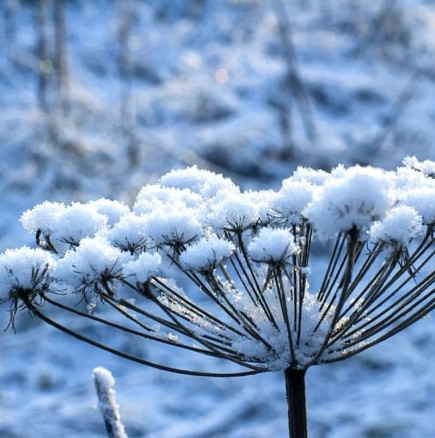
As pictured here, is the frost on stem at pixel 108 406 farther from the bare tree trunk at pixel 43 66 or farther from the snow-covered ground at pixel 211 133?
the bare tree trunk at pixel 43 66

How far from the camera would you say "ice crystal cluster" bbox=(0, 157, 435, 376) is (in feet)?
4.43

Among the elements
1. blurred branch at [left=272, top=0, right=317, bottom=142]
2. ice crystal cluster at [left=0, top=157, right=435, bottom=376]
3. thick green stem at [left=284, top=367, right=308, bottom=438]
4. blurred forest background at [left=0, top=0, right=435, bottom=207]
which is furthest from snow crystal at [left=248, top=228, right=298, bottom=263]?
blurred branch at [left=272, top=0, right=317, bottom=142]

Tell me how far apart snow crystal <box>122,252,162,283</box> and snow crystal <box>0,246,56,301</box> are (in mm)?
199

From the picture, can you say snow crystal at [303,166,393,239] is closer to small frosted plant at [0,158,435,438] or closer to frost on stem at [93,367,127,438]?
small frosted plant at [0,158,435,438]

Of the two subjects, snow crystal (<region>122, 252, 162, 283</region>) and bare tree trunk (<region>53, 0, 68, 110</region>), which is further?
bare tree trunk (<region>53, 0, 68, 110</region>)

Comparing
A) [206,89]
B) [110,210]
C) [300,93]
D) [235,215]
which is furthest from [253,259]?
[206,89]

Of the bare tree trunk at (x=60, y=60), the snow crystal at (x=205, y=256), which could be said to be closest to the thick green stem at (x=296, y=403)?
the snow crystal at (x=205, y=256)

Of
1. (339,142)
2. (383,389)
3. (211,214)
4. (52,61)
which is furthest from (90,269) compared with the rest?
(52,61)

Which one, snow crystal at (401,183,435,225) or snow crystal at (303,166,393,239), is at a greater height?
snow crystal at (401,183,435,225)

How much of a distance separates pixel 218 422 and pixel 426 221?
5573 mm

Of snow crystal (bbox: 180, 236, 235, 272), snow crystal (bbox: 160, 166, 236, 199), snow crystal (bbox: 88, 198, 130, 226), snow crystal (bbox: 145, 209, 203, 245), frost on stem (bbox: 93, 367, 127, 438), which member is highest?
snow crystal (bbox: 160, 166, 236, 199)

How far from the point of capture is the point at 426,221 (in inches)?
62.9

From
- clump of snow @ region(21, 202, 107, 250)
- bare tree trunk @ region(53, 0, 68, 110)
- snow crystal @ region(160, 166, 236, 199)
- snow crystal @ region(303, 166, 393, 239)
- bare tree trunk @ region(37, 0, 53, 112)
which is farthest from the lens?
bare tree trunk @ region(37, 0, 53, 112)

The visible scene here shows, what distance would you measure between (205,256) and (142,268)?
152mm
